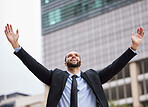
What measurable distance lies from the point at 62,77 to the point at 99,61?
5491 cm

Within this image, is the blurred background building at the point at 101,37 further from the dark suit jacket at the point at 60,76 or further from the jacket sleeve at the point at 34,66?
the jacket sleeve at the point at 34,66

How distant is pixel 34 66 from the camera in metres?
5.90

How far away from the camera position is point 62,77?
19.6 feet

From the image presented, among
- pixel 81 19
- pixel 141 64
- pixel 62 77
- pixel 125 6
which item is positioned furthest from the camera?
pixel 81 19

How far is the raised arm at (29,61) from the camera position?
5.85m

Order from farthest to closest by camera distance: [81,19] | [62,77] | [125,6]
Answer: [81,19] → [125,6] → [62,77]

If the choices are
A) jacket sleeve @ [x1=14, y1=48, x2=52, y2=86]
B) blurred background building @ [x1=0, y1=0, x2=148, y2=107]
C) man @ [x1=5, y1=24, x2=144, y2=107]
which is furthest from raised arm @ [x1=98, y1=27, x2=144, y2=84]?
blurred background building @ [x1=0, y1=0, x2=148, y2=107]

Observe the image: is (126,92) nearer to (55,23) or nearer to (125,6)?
(125,6)

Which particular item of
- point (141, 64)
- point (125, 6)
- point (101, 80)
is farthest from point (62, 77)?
point (125, 6)

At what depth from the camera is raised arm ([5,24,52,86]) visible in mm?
5852

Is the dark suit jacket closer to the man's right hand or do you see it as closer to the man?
the man

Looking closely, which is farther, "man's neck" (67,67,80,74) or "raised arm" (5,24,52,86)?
"man's neck" (67,67,80,74)

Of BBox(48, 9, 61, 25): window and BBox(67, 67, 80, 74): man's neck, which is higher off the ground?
BBox(48, 9, 61, 25): window

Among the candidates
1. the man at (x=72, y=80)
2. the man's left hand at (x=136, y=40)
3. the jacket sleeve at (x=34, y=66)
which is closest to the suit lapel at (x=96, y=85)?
the man at (x=72, y=80)
